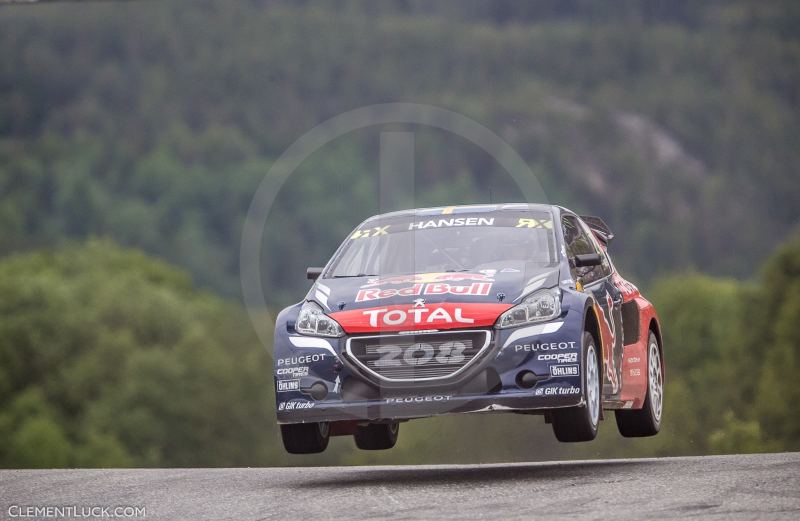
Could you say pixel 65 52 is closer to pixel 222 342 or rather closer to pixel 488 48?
pixel 488 48

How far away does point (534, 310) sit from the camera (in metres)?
9.28

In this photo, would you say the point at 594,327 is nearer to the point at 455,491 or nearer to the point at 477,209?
the point at 477,209

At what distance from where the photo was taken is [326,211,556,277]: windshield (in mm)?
10219

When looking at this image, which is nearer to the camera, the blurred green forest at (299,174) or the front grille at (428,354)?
the front grille at (428,354)

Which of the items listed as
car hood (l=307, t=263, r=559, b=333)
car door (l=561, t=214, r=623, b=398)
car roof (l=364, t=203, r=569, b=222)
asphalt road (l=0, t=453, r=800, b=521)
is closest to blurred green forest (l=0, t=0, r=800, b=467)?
car door (l=561, t=214, r=623, b=398)

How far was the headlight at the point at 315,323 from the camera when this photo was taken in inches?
370

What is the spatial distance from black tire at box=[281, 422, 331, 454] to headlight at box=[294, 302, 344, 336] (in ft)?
2.25

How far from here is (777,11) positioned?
122 metres

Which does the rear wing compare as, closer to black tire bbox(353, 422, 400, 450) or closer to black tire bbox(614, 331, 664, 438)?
black tire bbox(614, 331, 664, 438)

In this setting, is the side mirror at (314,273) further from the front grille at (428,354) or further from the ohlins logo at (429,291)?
the front grille at (428,354)

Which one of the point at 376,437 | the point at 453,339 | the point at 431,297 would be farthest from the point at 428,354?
the point at 376,437

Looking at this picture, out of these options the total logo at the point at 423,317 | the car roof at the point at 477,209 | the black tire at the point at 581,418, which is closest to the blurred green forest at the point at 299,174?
the car roof at the point at 477,209

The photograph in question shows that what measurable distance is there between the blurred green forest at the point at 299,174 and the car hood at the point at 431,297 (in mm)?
37130

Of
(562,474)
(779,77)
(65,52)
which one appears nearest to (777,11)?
(779,77)
